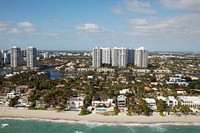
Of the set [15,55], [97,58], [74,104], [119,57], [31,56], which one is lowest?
[74,104]

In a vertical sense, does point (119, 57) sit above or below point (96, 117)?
above

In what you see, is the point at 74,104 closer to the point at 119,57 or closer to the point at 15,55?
the point at 119,57

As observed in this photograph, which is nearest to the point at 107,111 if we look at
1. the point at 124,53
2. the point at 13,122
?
the point at 13,122

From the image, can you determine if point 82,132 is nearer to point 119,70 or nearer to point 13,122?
point 13,122

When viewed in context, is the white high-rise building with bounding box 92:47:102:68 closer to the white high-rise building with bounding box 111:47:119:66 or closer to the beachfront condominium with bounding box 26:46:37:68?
the white high-rise building with bounding box 111:47:119:66

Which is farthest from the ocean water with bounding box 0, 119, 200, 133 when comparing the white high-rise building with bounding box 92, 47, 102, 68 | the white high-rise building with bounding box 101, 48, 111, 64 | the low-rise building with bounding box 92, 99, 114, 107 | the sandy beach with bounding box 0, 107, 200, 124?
the white high-rise building with bounding box 101, 48, 111, 64

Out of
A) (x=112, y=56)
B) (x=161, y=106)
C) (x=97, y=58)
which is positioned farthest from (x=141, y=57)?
(x=161, y=106)

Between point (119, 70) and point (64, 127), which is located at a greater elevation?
point (119, 70)
